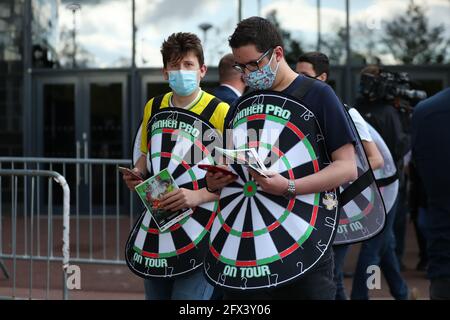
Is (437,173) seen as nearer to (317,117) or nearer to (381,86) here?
(317,117)

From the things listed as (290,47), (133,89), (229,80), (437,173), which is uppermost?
(290,47)

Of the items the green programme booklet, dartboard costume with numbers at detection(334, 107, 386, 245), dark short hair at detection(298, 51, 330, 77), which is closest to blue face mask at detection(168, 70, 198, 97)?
the green programme booklet

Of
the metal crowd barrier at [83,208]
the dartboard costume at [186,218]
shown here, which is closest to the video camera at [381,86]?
the metal crowd barrier at [83,208]

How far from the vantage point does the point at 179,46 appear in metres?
3.71

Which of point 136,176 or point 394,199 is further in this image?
point 394,199

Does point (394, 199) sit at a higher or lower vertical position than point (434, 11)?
lower

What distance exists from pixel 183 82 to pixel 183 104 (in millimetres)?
116

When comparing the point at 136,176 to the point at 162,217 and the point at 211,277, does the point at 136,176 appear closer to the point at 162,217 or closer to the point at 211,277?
the point at 162,217

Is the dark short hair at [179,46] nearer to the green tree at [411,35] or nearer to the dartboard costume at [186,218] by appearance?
the dartboard costume at [186,218]

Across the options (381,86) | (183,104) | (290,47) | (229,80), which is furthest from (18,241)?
(290,47)

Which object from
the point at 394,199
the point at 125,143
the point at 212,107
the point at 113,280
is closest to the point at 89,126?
the point at 125,143

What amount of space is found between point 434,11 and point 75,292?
28.2ft

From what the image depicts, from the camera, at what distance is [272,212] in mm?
2822
